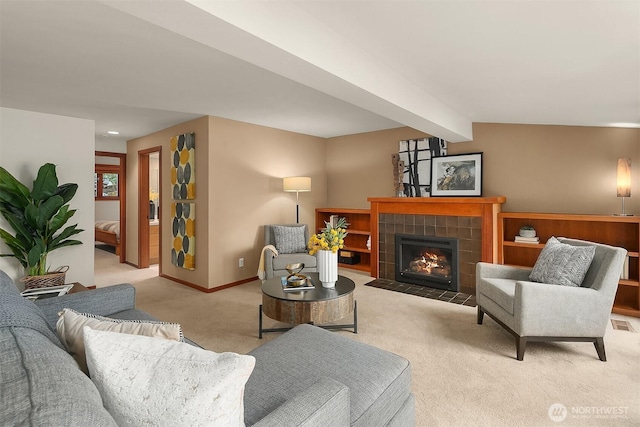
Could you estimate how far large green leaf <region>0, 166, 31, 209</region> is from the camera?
133 inches

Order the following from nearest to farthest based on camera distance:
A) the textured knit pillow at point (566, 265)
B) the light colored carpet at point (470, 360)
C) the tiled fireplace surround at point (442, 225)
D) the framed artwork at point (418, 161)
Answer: the light colored carpet at point (470, 360) → the textured knit pillow at point (566, 265) → the tiled fireplace surround at point (442, 225) → the framed artwork at point (418, 161)

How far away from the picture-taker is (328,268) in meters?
2.94

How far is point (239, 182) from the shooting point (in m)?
4.74

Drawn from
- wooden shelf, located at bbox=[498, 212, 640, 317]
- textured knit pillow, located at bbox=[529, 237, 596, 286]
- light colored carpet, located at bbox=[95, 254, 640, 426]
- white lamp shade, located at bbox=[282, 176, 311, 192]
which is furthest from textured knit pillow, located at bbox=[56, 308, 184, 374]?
wooden shelf, located at bbox=[498, 212, 640, 317]

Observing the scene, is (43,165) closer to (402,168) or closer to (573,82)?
(402,168)

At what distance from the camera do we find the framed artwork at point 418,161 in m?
4.85

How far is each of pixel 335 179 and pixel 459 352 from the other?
13.2 ft

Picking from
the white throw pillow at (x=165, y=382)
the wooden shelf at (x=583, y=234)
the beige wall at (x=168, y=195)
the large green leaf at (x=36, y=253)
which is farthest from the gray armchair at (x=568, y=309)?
the large green leaf at (x=36, y=253)

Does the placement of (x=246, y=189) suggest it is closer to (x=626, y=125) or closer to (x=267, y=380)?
(x=267, y=380)

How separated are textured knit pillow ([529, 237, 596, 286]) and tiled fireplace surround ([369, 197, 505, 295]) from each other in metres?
1.23

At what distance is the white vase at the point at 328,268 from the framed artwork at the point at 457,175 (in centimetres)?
253

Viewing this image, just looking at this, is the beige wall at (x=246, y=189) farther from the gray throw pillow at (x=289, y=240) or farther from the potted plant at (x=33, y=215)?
the potted plant at (x=33, y=215)

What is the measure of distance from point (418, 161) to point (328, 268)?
2829 millimetres

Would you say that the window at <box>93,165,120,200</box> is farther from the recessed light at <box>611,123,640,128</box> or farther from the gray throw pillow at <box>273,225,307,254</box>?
the recessed light at <box>611,123,640,128</box>
